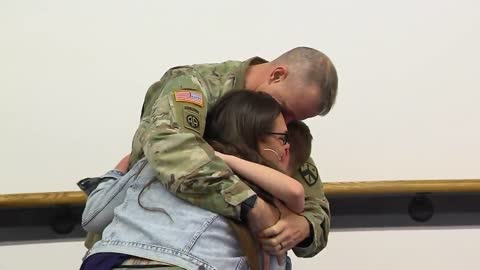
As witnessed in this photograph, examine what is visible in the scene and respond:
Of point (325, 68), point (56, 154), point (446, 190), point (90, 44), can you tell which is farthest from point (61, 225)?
point (446, 190)

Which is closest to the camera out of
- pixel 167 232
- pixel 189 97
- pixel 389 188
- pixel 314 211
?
pixel 167 232

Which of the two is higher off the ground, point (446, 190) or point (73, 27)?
point (73, 27)

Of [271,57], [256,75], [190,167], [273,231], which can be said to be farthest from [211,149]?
[271,57]

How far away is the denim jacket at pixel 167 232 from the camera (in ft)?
2.85

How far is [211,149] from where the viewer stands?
912 millimetres

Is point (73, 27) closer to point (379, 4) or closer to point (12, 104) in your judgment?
point (12, 104)

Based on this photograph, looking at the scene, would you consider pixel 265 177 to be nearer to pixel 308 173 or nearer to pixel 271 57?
pixel 308 173

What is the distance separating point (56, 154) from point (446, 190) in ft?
3.32

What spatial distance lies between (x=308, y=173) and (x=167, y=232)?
1.27 ft

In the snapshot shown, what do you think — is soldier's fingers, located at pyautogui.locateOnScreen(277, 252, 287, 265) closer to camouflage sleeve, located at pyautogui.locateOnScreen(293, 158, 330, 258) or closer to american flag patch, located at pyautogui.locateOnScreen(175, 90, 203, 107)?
camouflage sleeve, located at pyautogui.locateOnScreen(293, 158, 330, 258)

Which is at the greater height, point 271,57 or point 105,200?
point 271,57

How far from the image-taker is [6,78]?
5.38ft

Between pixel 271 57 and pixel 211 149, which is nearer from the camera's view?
pixel 211 149

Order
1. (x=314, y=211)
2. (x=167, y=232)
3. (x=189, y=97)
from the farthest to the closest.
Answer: (x=314, y=211), (x=189, y=97), (x=167, y=232)
